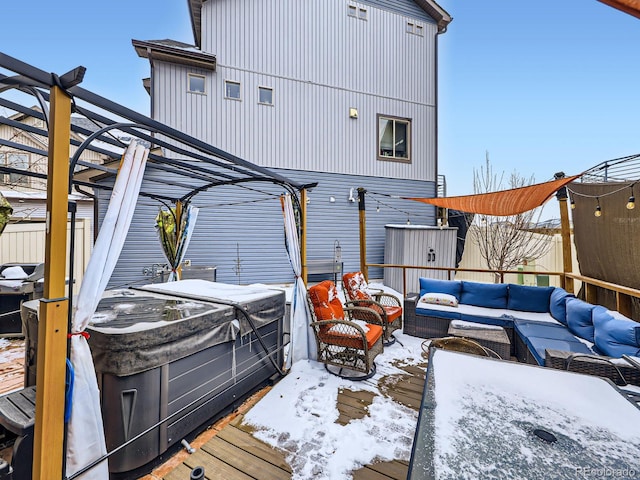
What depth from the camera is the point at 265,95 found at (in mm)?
8375

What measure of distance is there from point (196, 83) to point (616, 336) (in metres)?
9.47

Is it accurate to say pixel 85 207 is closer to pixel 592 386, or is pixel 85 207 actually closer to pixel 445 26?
pixel 592 386

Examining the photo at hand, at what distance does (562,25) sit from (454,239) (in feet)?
17.7

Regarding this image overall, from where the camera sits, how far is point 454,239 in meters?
8.62

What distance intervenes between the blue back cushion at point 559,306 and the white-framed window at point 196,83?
892cm

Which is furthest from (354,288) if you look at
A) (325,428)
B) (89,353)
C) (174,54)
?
(174,54)

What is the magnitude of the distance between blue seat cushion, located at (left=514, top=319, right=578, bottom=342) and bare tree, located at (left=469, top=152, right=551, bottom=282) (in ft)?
17.2

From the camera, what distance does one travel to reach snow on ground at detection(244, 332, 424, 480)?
2.14 metres

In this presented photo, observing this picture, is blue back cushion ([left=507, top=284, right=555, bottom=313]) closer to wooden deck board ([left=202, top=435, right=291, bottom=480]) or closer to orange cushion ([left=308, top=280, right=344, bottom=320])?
orange cushion ([left=308, top=280, right=344, bottom=320])

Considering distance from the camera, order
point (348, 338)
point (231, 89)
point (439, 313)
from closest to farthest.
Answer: point (348, 338) < point (439, 313) < point (231, 89)

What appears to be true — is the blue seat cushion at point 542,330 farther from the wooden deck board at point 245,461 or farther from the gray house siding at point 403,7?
the gray house siding at point 403,7

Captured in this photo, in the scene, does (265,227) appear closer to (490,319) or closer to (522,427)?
(490,319)

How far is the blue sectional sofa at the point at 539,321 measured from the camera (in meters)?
2.73

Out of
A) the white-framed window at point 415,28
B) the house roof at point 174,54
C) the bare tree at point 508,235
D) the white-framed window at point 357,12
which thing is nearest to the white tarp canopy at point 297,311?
the house roof at point 174,54
